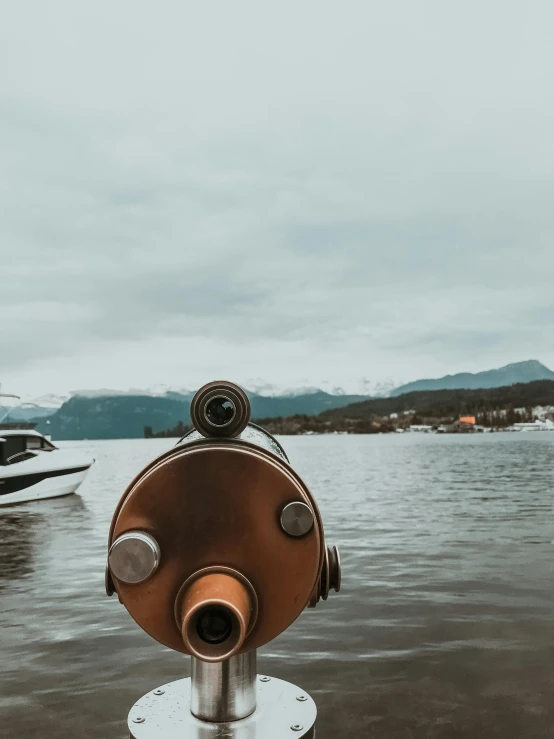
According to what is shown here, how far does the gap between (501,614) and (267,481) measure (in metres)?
6.81

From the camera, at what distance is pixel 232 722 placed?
8.45ft

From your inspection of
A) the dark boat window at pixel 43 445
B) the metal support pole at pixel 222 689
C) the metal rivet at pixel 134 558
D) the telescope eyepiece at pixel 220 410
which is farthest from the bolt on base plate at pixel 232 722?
the dark boat window at pixel 43 445

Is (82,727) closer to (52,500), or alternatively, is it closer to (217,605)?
(217,605)

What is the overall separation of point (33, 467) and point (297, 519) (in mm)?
22424

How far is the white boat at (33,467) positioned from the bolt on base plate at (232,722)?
19.8 m

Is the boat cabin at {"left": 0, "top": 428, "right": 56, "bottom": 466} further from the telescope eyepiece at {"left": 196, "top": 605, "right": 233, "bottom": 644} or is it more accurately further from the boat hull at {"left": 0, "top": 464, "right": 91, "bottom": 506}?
the telescope eyepiece at {"left": 196, "top": 605, "right": 233, "bottom": 644}

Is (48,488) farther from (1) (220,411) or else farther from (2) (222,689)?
(1) (220,411)

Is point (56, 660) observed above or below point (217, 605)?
below

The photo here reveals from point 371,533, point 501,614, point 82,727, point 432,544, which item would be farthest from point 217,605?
point 371,533

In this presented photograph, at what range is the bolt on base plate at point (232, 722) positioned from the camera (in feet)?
8.20

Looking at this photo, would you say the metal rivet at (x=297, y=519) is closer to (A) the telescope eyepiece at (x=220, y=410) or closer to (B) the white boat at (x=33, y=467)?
(A) the telescope eyepiece at (x=220, y=410)

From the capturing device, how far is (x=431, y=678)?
578 cm

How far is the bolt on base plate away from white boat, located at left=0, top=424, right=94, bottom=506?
65.0 feet

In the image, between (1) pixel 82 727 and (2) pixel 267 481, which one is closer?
(2) pixel 267 481
